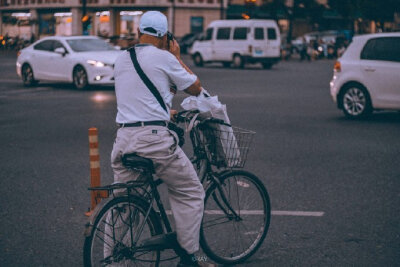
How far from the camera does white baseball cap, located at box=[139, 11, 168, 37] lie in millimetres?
4109

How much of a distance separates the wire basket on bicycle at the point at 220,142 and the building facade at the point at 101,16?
2137 inches

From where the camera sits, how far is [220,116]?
447 cm

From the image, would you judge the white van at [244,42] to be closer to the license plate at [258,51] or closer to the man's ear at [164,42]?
the license plate at [258,51]

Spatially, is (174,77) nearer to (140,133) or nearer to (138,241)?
(140,133)

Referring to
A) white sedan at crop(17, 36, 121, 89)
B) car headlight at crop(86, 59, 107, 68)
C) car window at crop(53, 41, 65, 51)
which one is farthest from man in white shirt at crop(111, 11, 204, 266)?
car window at crop(53, 41, 65, 51)

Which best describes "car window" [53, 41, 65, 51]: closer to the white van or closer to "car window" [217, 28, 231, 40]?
the white van

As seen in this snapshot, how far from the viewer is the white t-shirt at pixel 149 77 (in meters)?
4.06

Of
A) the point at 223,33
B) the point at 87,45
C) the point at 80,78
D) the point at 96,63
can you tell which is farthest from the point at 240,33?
the point at 96,63

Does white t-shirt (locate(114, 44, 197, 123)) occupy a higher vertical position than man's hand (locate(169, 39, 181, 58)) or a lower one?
lower

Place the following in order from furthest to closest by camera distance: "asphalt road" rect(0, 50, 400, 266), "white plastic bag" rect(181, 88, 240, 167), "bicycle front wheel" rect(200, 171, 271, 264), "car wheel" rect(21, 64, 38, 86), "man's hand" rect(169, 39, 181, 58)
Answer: "car wheel" rect(21, 64, 38, 86), "asphalt road" rect(0, 50, 400, 266), "bicycle front wheel" rect(200, 171, 271, 264), "white plastic bag" rect(181, 88, 240, 167), "man's hand" rect(169, 39, 181, 58)

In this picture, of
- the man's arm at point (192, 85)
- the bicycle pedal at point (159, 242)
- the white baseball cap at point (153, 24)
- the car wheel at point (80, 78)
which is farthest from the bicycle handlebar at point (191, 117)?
the car wheel at point (80, 78)

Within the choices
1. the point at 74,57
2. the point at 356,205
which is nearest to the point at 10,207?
the point at 356,205

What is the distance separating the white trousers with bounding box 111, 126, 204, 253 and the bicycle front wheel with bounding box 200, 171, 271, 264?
1.14 feet

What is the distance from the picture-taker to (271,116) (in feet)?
45.3
